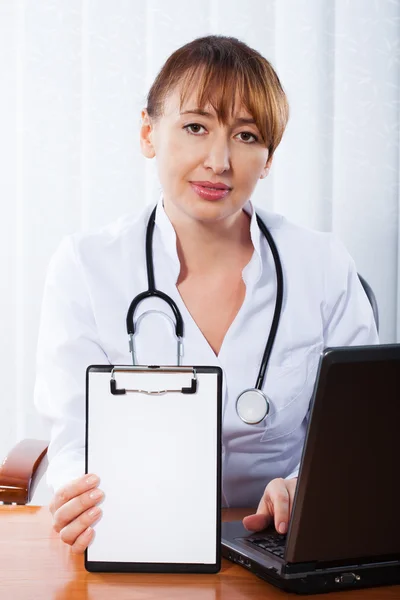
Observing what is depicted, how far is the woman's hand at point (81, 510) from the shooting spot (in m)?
0.88

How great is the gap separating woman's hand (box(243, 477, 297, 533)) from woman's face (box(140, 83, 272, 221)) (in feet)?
1.61

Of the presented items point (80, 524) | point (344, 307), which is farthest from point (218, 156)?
point (80, 524)

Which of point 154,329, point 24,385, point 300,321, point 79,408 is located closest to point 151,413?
point 79,408

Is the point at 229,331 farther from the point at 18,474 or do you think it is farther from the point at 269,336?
the point at 18,474

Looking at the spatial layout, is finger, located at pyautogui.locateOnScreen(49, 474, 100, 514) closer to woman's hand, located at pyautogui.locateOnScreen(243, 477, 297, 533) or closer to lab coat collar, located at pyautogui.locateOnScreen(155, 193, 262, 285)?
woman's hand, located at pyautogui.locateOnScreen(243, 477, 297, 533)

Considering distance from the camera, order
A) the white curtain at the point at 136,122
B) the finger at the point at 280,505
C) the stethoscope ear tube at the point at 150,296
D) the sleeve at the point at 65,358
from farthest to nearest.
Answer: the white curtain at the point at 136,122, the stethoscope ear tube at the point at 150,296, the sleeve at the point at 65,358, the finger at the point at 280,505

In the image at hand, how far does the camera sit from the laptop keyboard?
92cm

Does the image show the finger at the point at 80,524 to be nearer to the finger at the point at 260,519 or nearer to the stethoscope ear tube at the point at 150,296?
the finger at the point at 260,519

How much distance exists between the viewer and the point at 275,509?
999 millimetres

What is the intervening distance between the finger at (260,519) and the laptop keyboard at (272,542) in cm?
2

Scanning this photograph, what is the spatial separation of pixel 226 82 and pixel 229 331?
1.32 ft

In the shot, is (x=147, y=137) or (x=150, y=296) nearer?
(x=150, y=296)

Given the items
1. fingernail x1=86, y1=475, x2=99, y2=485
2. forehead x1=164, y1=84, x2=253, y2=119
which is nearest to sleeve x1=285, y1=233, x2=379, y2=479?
forehead x1=164, y1=84, x2=253, y2=119

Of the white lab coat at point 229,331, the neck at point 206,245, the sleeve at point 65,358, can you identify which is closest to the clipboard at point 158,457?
the sleeve at point 65,358
